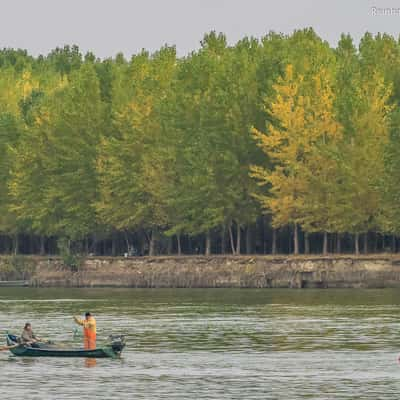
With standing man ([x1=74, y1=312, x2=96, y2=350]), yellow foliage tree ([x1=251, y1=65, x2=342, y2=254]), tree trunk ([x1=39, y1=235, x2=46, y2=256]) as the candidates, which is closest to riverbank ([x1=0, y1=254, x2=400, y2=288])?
yellow foliage tree ([x1=251, y1=65, x2=342, y2=254])

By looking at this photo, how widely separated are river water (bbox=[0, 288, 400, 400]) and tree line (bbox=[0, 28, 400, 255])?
571 inches

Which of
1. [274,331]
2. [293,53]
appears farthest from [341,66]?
[274,331]

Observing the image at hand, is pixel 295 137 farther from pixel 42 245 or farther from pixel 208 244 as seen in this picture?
pixel 42 245

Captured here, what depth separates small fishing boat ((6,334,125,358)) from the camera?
78625mm

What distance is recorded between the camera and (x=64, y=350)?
7900cm

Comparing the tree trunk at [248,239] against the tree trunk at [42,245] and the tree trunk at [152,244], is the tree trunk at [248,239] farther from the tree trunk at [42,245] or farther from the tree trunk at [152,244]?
the tree trunk at [42,245]

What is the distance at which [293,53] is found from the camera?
478 ft

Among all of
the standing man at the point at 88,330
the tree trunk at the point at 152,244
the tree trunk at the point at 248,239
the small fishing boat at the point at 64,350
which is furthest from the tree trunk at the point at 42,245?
the standing man at the point at 88,330

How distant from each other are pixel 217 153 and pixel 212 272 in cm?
963

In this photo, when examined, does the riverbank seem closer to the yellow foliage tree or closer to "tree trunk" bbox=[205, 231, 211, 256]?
"tree trunk" bbox=[205, 231, 211, 256]

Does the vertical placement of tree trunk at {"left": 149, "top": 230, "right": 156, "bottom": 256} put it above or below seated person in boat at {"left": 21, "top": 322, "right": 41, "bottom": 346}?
above

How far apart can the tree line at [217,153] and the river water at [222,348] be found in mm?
14499

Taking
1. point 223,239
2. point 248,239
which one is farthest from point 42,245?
point 248,239

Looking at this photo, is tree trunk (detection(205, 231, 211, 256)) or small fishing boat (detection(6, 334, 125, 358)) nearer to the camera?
small fishing boat (detection(6, 334, 125, 358))
